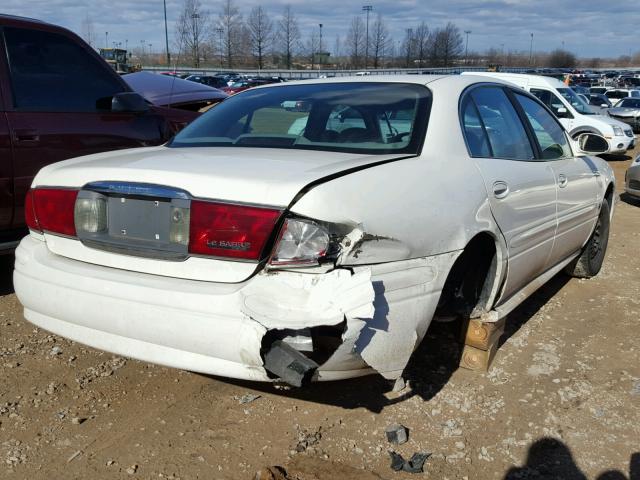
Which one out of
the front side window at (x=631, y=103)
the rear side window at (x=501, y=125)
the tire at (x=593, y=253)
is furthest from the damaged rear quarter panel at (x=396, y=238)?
the front side window at (x=631, y=103)

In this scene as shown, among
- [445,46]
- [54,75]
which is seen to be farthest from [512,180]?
[445,46]

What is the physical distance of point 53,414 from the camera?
9.21ft

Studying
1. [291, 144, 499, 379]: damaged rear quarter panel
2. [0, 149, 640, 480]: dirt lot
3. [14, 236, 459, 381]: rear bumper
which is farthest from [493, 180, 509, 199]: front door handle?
[0, 149, 640, 480]: dirt lot

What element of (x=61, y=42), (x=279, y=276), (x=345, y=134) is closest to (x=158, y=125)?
(x=61, y=42)

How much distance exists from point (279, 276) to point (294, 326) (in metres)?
0.20

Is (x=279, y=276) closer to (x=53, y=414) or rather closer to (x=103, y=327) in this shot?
(x=103, y=327)

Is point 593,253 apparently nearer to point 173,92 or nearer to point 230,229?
point 230,229

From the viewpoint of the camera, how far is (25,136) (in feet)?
13.6

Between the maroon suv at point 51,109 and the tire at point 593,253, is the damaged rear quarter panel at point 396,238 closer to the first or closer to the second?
the tire at point 593,253

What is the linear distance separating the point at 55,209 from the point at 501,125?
2431mm

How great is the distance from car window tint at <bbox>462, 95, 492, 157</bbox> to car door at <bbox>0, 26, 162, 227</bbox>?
274 centimetres

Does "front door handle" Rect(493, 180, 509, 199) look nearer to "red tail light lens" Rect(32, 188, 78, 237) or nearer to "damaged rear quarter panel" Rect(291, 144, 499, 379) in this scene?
"damaged rear quarter panel" Rect(291, 144, 499, 379)

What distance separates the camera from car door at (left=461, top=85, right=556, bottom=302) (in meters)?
3.07

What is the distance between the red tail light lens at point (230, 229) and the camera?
2189mm
